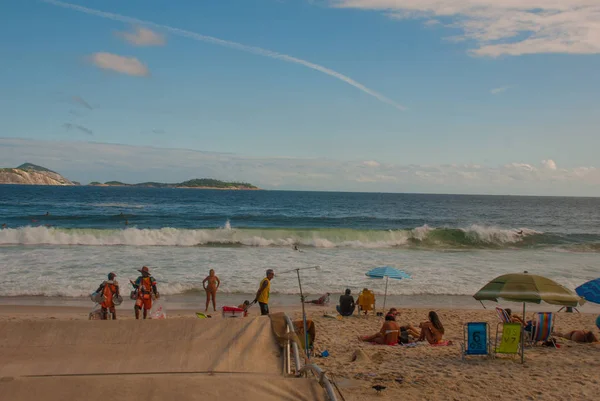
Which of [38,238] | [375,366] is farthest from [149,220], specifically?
[375,366]

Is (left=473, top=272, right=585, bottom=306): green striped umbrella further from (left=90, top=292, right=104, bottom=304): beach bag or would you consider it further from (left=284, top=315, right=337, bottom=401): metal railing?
(left=90, top=292, right=104, bottom=304): beach bag

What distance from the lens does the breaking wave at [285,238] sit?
28.8m

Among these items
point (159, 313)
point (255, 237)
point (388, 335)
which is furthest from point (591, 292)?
point (255, 237)

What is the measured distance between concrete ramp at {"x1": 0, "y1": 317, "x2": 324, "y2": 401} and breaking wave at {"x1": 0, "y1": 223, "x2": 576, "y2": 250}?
23.9 metres

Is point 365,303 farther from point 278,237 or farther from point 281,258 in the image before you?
point 278,237

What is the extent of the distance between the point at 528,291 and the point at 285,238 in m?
23.2

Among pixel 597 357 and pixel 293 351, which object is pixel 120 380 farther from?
pixel 597 357

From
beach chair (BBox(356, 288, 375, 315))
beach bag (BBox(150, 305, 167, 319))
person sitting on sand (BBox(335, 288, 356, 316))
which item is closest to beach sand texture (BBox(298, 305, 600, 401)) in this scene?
person sitting on sand (BBox(335, 288, 356, 316))

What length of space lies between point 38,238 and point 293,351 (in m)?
27.5

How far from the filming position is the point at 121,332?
5.15 meters

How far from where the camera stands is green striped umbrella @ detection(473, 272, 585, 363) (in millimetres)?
8906

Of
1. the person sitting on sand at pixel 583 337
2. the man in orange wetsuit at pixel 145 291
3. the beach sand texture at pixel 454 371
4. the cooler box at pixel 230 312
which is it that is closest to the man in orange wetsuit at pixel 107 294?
the man in orange wetsuit at pixel 145 291

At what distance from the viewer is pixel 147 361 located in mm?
4930

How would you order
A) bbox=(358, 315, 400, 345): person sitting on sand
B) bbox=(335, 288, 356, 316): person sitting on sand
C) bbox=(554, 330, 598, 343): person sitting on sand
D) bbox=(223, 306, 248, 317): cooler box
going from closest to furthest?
bbox=(223, 306, 248, 317): cooler box
bbox=(358, 315, 400, 345): person sitting on sand
bbox=(554, 330, 598, 343): person sitting on sand
bbox=(335, 288, 356, 316): person sitting on sand
